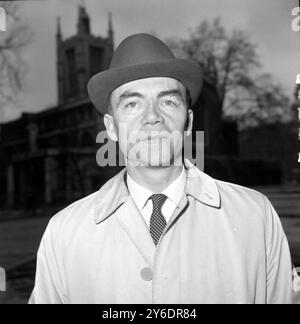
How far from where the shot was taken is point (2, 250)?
2078 millimetres

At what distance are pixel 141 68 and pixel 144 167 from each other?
1.13 feet

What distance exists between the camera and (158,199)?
135 cm

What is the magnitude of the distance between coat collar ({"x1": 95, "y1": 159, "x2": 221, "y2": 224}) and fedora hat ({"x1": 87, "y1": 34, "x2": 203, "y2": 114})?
1.11 feet

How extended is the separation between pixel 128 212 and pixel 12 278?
1080mm

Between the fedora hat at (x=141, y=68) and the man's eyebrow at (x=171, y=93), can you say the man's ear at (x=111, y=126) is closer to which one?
the fedora hat at (x=141, y=68)

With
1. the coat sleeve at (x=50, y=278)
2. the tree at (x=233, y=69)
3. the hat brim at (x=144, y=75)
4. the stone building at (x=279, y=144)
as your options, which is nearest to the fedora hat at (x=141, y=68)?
the hat brim at (x=144, y=75)

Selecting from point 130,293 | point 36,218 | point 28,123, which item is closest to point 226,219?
point 130,293

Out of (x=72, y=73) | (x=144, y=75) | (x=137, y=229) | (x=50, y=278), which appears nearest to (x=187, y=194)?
(x=137, y=229)

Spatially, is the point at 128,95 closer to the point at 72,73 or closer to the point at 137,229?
the point at 137,229

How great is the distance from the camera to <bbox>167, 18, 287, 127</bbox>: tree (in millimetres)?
2084

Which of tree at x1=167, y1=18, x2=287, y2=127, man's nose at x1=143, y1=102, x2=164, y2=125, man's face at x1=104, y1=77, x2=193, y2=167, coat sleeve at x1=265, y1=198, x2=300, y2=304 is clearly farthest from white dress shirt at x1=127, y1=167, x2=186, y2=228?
tree at x1=167, y1=18, x2=287, y2=127

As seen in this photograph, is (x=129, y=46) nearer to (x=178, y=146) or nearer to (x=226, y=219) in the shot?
(x=178, y=146)

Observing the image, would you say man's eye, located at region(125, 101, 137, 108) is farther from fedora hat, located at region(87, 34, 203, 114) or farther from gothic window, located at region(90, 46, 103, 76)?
gothic window, located at region(90, 46, 103, 76)

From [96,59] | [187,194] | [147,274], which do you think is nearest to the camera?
[147,274]
